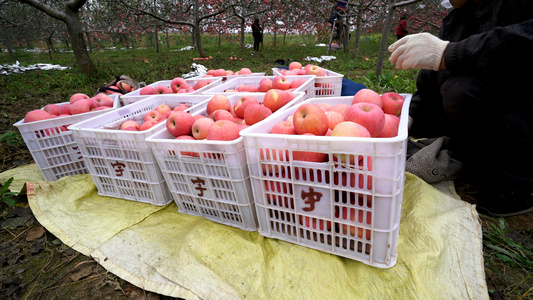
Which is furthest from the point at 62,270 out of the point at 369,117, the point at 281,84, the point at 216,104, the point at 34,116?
the point at 281,84

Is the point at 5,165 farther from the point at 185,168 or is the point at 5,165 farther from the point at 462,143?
the point at 462,143

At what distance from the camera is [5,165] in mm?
3156

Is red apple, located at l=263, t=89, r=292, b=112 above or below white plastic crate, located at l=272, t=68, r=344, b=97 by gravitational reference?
above

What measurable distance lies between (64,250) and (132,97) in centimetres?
194

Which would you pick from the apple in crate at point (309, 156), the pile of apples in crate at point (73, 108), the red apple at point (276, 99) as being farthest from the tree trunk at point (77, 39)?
the apple in crate at point (309, 156)

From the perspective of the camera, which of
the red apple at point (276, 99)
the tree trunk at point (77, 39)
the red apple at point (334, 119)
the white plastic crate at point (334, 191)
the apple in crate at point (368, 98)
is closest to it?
the white plastic crate at point (334, 191)

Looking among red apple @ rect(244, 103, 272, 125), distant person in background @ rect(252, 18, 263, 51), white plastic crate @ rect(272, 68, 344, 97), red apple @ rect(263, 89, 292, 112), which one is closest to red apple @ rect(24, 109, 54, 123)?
red apple @ rect(244, 103, 272, 125)

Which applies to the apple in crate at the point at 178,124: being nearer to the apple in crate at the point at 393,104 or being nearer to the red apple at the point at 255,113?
the red apple at the point at 255,113

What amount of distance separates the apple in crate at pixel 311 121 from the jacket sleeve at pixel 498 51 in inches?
47.4

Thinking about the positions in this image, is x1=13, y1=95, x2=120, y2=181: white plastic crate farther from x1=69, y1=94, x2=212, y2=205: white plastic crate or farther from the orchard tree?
the orchard tree

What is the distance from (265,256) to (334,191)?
635 mm

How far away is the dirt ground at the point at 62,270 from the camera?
1.51 m

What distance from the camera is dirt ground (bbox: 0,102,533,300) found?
4.94ft

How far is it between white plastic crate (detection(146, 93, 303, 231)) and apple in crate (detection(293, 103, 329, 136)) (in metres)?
0.39
